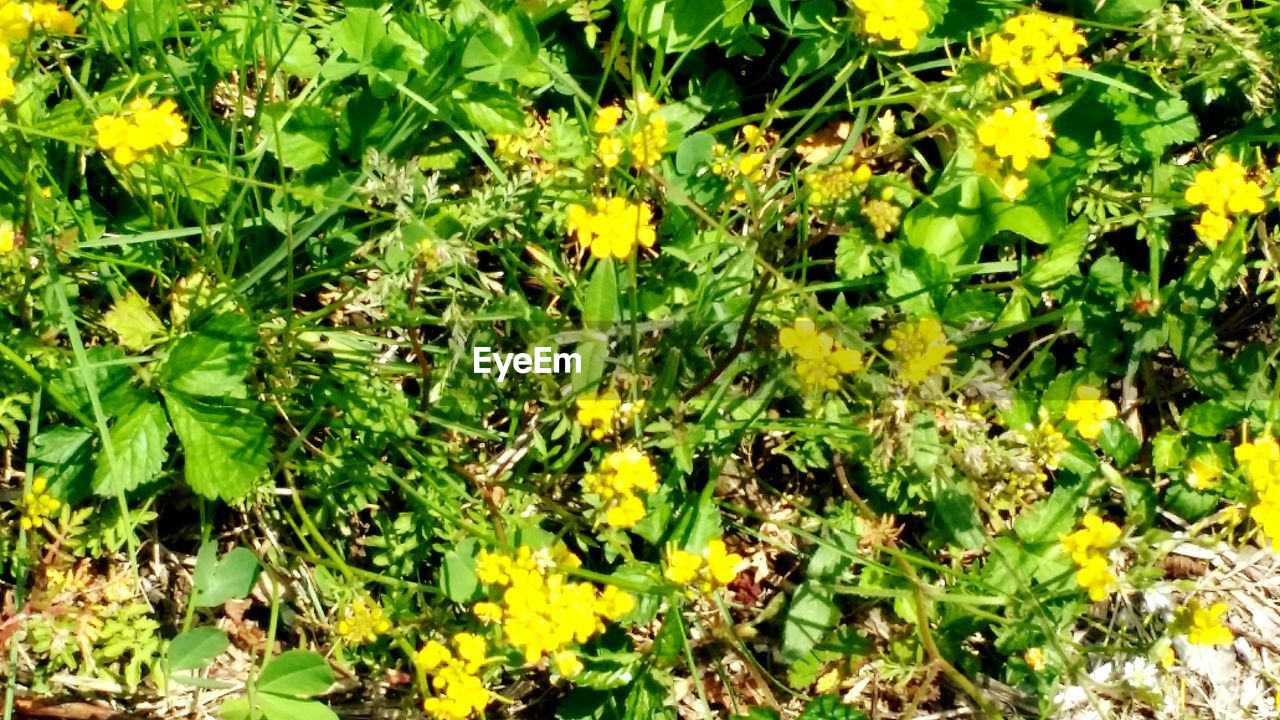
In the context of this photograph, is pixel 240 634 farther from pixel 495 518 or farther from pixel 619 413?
pixel 619 413

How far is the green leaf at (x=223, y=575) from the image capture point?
2461 millimetres

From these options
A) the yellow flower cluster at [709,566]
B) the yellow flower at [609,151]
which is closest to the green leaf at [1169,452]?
the yellow flower cluster at [709,566]

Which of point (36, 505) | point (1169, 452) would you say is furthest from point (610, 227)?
point (1169, 452)

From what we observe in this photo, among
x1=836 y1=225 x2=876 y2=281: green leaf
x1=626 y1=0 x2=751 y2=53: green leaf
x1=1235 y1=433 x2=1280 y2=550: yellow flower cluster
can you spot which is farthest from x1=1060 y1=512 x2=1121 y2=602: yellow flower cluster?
x1=626 y1=0 x2=751 y2=53: green leaf

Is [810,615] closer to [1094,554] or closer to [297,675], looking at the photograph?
[1094,554]

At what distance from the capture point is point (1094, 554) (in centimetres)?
224

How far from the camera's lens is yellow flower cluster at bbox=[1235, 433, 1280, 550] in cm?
218

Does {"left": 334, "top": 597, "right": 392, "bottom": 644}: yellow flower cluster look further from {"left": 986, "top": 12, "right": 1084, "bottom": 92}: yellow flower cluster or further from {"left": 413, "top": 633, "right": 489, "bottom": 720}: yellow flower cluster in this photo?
{"left": 986, "top": 12, "right": 1084, "bottom": 92}: yellow flower cluster

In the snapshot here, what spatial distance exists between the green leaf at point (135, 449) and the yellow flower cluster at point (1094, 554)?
74.9 inches

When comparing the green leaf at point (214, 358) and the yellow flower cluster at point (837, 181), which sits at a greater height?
the yellow flower cluster at point (837, 181)

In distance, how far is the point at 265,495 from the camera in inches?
98.3

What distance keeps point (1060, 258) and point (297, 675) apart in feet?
6.71

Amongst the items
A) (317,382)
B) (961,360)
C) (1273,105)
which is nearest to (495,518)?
(317,382)

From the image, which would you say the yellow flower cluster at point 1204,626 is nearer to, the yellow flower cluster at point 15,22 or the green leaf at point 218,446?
the green leaf at point 218,446
